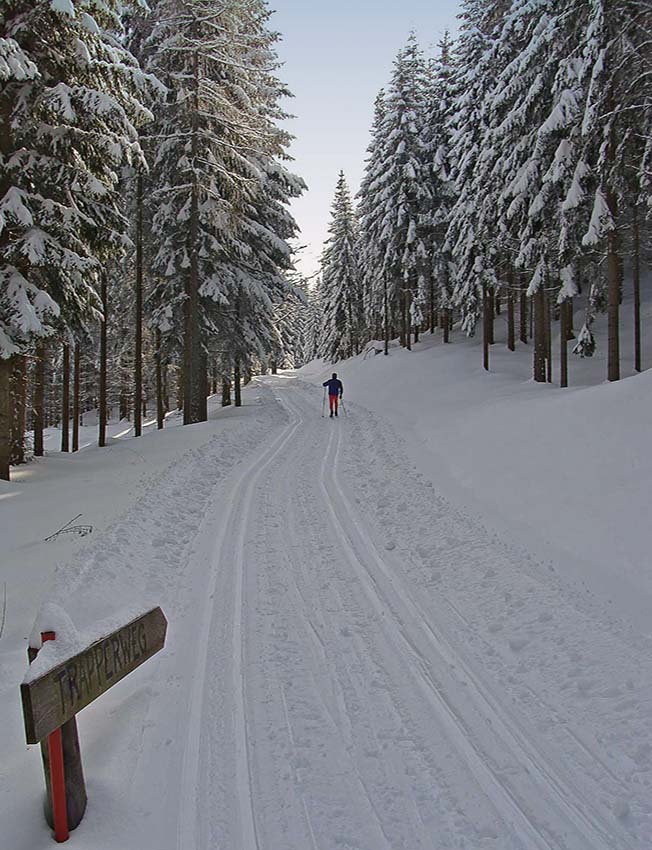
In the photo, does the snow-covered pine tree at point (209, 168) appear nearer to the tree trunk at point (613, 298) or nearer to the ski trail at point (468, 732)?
the tree trunk at point (613, 298)

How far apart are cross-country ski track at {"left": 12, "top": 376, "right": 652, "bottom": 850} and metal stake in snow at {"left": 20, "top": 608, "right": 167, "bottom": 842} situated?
20 centimetres

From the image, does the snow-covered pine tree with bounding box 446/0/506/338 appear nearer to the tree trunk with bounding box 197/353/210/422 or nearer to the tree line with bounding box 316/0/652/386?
the tree line with bounding box 316/0/652/386

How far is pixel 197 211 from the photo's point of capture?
18000 mm

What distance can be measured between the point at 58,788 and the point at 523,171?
19.8 m

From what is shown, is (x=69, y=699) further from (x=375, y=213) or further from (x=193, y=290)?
(x=375, y=213)

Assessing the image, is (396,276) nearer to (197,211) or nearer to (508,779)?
(197,211)

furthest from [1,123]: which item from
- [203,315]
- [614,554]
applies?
[614,554]

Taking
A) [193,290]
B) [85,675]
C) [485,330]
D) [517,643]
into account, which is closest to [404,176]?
[485,330]

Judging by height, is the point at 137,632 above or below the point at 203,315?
below

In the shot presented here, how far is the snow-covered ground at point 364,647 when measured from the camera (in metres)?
3.39

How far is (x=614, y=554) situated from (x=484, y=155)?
18.9 m

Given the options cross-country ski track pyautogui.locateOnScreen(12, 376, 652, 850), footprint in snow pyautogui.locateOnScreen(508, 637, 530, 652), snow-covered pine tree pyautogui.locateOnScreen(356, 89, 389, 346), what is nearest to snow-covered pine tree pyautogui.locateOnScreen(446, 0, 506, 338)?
snow-covered pine tree pyautogui.locateOnScreen(356, 89, 389, 346)

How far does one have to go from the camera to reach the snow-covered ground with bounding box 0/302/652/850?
3391 mm

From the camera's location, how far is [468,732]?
13.5 ft
